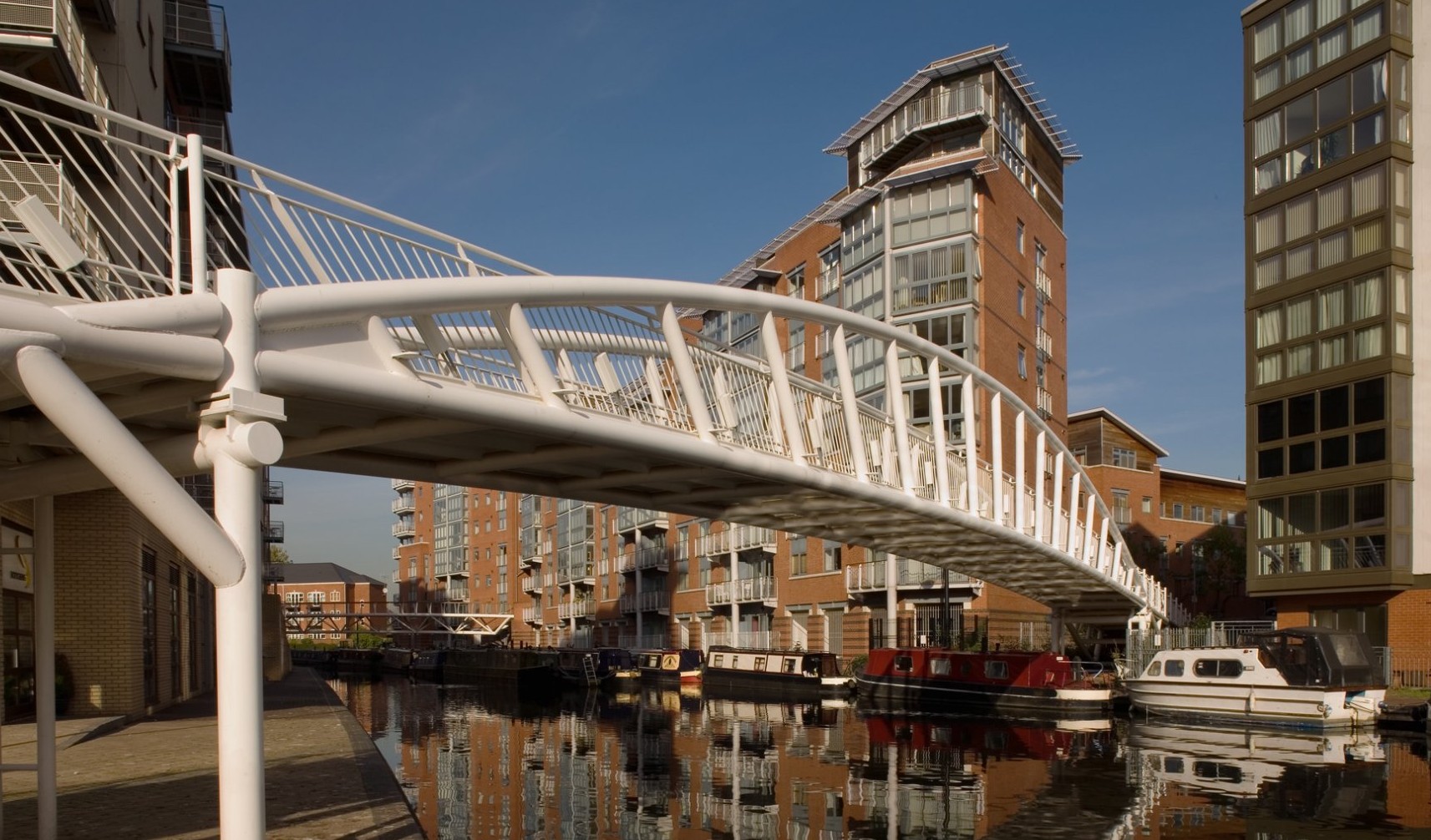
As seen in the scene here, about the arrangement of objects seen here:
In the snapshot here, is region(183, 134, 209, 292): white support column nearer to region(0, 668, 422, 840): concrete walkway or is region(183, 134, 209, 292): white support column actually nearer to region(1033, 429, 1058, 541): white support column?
region(0, 668, 422, 840): concrete walkway

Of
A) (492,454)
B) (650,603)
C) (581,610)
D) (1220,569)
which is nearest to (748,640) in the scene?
(650,603)

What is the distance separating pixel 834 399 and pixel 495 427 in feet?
26.1

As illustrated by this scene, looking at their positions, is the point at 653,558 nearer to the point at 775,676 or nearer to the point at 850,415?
the point at 775,676

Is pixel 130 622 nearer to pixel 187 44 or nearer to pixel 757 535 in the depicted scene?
pixel 187 44

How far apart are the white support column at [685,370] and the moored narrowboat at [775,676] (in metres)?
28.0

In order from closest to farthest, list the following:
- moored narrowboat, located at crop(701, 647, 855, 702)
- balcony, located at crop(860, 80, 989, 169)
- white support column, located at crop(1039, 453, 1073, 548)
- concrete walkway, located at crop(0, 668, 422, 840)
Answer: concrete walkway, located at crop(0, 668, 422, 840), white support column, located at crop(1039, 453, 1073, 548), moored narrowboat, located at crop(701, 647, 855, 702), balcony, located at crop(860, 80, 989, 169)

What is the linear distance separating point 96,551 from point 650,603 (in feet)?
161

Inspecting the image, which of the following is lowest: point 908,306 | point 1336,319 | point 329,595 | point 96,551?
point 329,595

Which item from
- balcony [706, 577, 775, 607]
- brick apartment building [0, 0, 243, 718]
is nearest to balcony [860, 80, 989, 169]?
balcony [706, 577, 775, 607]

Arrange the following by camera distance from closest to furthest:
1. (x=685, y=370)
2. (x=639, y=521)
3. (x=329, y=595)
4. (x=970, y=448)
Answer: (x=685, y=370) → (x=970, y=448) → (x=639, y=521) → (x=329, y=595)

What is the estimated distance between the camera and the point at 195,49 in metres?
34.0

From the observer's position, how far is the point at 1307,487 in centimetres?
3731

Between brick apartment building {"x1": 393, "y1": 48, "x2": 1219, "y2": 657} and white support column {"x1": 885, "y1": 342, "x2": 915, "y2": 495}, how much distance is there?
1661cm

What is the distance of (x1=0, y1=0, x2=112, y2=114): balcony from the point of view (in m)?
16.4
